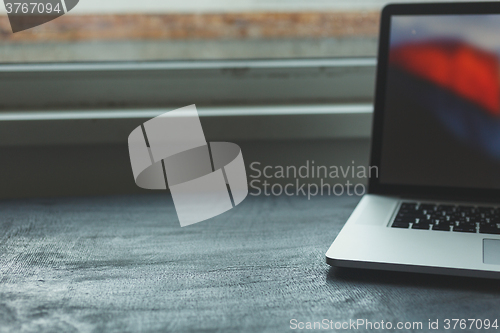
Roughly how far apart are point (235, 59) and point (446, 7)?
0.36 meters

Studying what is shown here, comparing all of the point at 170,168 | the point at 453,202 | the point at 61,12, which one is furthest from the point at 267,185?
the point at 61,12

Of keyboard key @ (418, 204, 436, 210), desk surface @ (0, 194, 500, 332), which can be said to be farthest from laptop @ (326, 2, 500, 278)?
desk surface @ (0, 194, 500, 332)

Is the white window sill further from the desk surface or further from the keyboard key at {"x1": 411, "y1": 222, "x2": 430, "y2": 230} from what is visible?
the keyboard key at {"x1": 411, "y1": 222, "x2": 430, "y2": 230}

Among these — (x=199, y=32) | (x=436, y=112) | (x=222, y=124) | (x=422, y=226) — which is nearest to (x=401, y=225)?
(x=422, y=226)

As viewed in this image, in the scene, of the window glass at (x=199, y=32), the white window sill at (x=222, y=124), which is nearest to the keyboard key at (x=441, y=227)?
the white window sill at (x=222, y=124)

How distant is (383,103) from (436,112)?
73mm

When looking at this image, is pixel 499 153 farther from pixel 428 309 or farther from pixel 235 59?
pixel 235 59

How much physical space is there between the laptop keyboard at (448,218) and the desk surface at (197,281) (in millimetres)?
89

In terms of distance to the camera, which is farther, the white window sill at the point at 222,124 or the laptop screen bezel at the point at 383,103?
the white window sill at the point at 222,124

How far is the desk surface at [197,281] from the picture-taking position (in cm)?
40

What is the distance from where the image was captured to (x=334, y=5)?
2.90 feet

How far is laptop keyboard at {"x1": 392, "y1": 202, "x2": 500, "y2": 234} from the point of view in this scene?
56 centimetres

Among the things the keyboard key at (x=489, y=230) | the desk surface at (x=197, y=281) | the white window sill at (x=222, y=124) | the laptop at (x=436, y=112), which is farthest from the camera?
the white window sill at (x=222, y=124)

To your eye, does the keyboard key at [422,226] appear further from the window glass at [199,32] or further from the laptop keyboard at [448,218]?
the window glass at [199,32]
